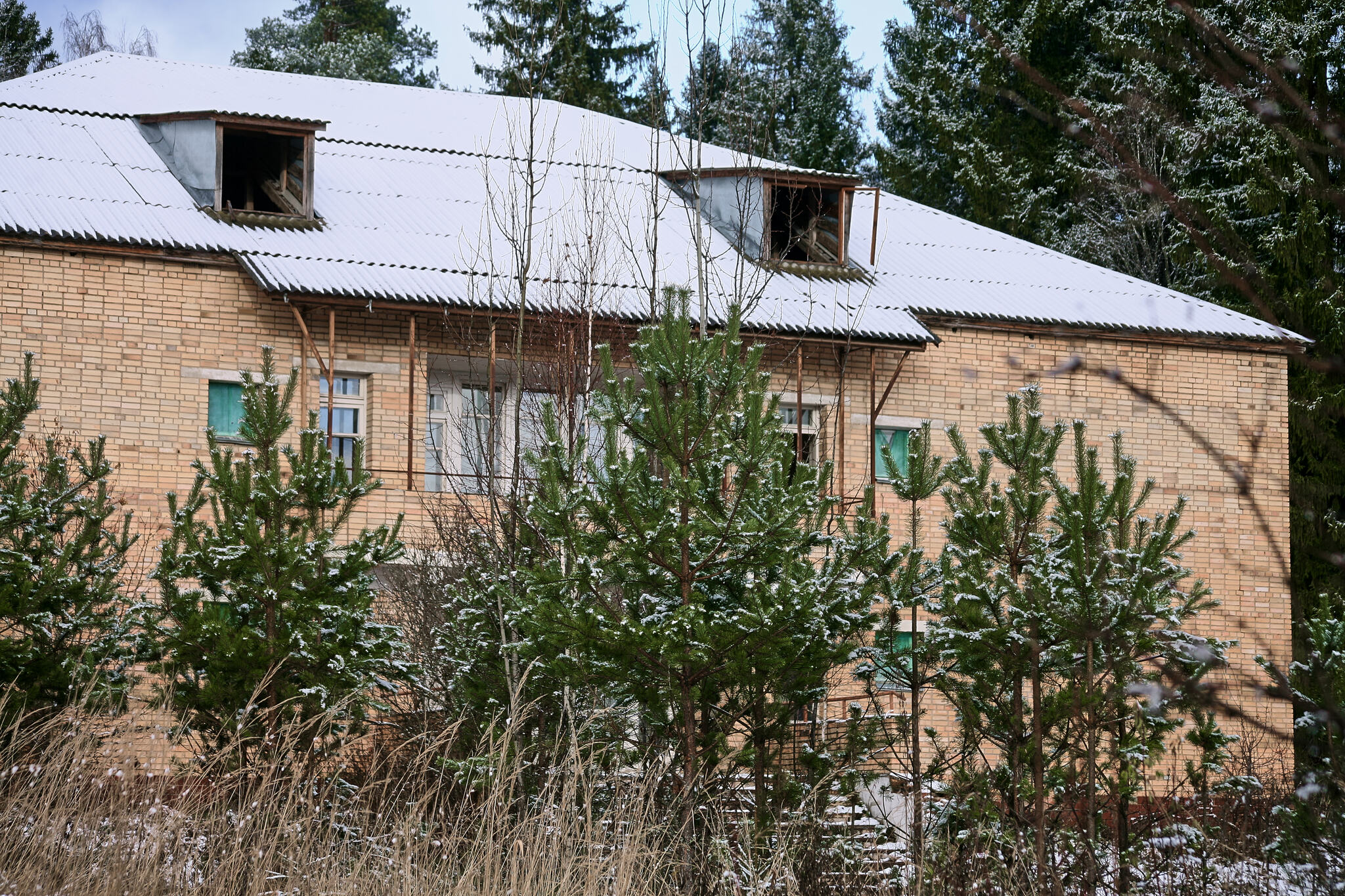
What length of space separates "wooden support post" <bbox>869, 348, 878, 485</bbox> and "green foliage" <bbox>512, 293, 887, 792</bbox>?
862cm

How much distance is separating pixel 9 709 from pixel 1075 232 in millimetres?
24753

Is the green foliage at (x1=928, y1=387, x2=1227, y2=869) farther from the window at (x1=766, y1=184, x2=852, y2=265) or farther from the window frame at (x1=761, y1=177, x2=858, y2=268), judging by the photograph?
the window at (x1=766, y1=184, x2=852, y2=265)

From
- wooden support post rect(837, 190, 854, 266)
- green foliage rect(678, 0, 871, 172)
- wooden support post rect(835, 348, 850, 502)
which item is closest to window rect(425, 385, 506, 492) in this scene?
wooden support post rect(835, 348, 850, 502)

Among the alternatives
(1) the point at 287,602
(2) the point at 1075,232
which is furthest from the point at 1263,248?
(1) the point at 287,602

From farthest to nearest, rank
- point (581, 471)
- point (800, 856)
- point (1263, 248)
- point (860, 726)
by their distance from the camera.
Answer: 1. point (1263, 248)
2. point (581, 471)
3. point (860, 726)
4. point (800, 856)

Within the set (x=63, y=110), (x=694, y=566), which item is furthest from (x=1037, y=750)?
(x=63, y=110)

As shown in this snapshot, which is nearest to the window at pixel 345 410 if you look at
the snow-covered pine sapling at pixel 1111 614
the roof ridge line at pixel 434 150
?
the roof ridge line at pixel 434 150

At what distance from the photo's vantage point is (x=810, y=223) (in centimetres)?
2062

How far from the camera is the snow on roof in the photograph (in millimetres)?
17109

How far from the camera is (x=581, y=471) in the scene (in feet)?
43.8

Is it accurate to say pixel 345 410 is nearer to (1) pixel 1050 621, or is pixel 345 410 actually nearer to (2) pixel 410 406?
(2) pixel 410 406

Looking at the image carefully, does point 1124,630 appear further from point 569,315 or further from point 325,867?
point 569,315

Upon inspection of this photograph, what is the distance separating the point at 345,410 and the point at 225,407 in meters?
1.48

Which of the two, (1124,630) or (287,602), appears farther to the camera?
(287,602)
